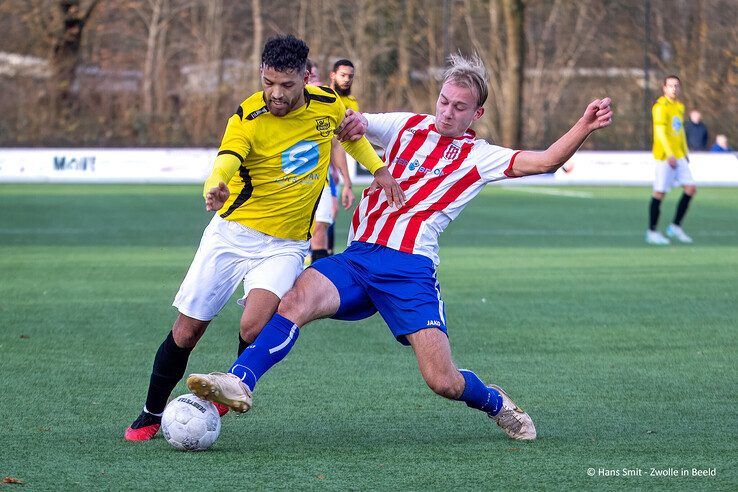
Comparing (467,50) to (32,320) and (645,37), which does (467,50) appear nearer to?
(645,37)

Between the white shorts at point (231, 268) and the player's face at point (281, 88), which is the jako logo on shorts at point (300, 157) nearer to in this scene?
the player's face at point (281, 88)

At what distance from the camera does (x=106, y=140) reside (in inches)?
1251

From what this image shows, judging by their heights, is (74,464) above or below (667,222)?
above

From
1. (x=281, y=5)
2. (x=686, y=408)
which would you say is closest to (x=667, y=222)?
(x=686, y=408)

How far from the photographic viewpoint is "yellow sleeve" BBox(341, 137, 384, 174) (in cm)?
576

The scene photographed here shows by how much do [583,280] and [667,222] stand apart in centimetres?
756

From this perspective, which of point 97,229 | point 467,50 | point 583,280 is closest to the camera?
point 583,280

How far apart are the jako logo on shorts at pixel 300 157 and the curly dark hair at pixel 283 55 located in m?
0.41

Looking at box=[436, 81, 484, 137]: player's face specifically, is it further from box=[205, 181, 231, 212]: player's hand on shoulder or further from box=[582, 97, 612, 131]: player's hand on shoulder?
box=[205, 181, 231, 212]: player's hand on shoulder

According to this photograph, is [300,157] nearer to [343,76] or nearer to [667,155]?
[343,76]

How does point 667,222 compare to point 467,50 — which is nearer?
point 667,222

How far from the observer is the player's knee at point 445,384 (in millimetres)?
5480

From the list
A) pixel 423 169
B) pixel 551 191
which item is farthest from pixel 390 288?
pixel 551 191

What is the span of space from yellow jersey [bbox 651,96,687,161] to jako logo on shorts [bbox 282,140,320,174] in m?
10.8
